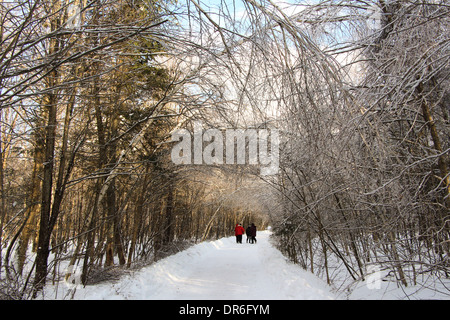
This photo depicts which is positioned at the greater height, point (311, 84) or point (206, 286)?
point (311, 84)

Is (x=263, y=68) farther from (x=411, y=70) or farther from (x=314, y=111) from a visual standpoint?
(x=411, y=70)

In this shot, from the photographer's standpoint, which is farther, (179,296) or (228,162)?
(228,162)

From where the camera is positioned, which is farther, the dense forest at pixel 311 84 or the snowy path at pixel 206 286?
the snowy path at pixel 206 286

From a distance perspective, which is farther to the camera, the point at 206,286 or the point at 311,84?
the point at 206,286

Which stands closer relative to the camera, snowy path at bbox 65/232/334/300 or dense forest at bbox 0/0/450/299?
dense forest at bbox 0/0/450/299

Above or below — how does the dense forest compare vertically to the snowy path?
above

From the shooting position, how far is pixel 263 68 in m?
1.74

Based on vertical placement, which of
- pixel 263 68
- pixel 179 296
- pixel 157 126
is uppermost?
pixel 157 126

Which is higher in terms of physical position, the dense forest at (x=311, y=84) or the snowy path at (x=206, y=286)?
the dense forest at (x=311, y=84)
